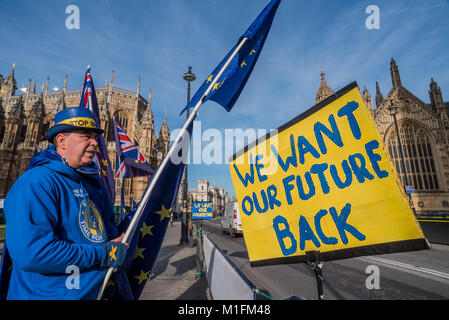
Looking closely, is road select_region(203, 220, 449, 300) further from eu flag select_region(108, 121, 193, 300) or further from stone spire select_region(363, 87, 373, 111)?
stone spire select_region(363, 87, 373, 111)

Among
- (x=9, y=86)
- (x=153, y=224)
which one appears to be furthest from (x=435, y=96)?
(x=9, y=86)

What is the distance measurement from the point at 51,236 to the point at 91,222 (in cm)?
40

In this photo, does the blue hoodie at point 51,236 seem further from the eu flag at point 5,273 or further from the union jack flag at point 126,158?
the union jack flag at point 126,158

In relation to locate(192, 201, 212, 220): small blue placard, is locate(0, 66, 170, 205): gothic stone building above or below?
above

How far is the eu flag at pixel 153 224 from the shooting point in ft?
7.42

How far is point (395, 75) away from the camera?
38438 mm

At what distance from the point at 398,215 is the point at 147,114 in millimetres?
38202

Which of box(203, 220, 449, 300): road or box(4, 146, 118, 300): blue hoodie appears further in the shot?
box(203, 220, 449, 300): road

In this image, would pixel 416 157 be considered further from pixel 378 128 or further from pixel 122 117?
pixel 122 117

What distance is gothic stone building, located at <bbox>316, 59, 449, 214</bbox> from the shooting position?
3278 centimetres

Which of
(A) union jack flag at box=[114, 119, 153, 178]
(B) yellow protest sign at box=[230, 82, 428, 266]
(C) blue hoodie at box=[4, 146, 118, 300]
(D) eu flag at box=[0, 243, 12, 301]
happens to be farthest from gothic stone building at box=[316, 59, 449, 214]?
(D) eu flag at box=[0, 243, 12, 301]

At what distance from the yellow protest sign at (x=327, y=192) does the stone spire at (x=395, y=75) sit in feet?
158

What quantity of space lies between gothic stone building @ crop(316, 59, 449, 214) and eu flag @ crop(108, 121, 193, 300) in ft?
135
